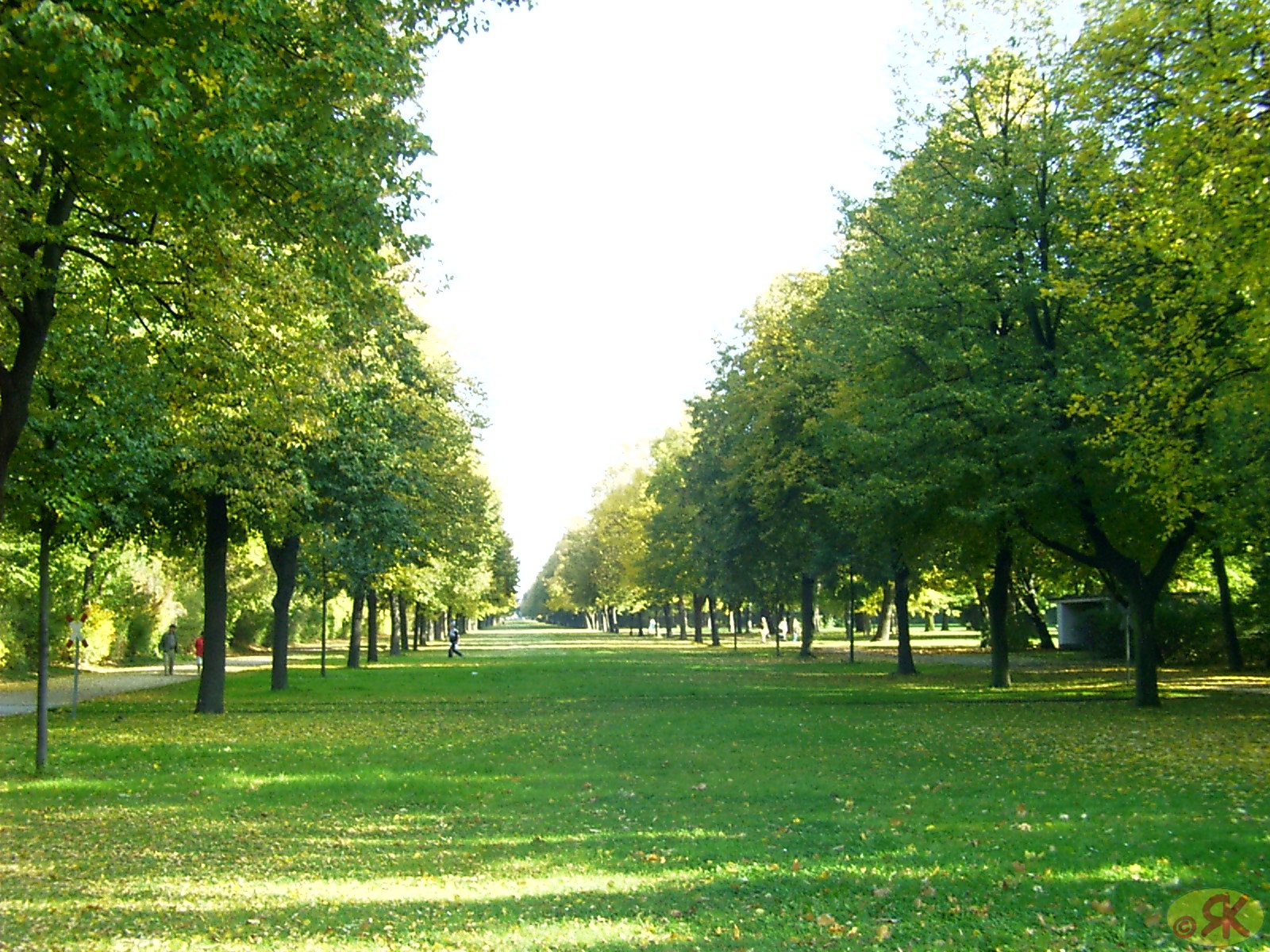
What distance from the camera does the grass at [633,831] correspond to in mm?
6945

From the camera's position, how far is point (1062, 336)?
23375mm

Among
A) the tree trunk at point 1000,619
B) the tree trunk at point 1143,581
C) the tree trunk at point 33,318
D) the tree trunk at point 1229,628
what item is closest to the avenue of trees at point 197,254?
the tree trunk at point 33,318

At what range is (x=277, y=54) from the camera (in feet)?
33.1

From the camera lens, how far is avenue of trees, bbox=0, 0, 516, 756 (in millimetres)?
8539

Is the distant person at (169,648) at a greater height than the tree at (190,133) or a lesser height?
lesser

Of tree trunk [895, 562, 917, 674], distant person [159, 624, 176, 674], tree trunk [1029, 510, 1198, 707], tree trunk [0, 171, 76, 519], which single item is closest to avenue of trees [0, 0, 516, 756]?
tree trunk [0, 171, 76, 519]

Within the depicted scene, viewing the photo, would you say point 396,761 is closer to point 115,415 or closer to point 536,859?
point 115,415

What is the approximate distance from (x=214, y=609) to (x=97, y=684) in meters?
14.3

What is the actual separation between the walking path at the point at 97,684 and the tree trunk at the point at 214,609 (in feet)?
12.6

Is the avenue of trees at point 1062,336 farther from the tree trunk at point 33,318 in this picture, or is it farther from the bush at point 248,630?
the bush at point 248,630

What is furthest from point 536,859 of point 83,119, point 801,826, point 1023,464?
point 1023,464

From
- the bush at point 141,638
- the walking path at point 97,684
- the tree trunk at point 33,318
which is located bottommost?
the walking path at point 97,684

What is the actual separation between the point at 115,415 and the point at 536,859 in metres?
8.80

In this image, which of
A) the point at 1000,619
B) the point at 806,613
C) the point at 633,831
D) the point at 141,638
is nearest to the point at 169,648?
the point at 141,638
